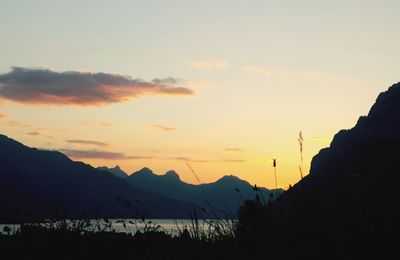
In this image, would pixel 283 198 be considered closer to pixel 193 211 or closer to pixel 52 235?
pixel 193 211

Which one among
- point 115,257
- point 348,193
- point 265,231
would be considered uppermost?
point 348,193

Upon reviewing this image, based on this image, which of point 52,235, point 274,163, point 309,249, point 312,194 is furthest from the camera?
point 52,235

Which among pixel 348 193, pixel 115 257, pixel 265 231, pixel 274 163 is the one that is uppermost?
pixel 274 163

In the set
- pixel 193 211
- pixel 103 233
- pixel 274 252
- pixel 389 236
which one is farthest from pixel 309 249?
pixel 103 233

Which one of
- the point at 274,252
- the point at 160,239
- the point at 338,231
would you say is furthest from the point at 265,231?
the point at 160,239

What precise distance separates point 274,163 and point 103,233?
561 centimetres

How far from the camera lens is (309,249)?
17.5 ft

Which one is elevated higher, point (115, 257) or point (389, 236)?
point (389, 236)

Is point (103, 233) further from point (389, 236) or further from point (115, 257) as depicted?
point (389, 236)

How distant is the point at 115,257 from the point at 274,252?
14.4 feet

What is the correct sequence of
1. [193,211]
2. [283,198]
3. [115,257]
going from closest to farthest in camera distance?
[283,198] → [193,211] → [115,257]

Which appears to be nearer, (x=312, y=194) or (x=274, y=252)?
(x=274, y=252)

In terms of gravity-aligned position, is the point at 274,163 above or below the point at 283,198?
above

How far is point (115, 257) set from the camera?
914 cm
